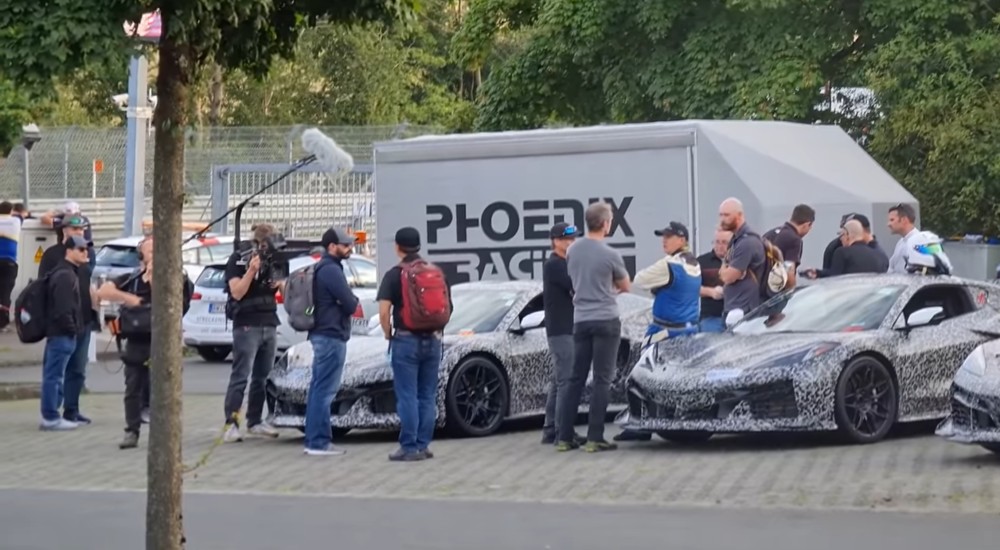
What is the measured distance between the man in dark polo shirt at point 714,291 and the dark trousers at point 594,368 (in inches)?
60.5

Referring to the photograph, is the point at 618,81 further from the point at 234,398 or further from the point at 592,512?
the point at 592,512

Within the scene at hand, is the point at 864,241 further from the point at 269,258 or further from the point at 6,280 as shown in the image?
the point at 6,280

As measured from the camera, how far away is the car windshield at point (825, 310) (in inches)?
508

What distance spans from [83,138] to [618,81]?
12093mm

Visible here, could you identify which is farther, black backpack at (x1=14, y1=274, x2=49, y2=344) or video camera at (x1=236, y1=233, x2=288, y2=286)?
black backpack at (x1=14, y1=274, x2=49, y2=344)

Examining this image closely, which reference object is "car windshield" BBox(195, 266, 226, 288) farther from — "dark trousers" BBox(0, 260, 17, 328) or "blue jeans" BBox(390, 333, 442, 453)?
"blue jeans" BBox(390, 333, 442, 453)

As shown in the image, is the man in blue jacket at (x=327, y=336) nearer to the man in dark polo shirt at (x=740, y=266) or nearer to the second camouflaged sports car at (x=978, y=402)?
the man in dark polo shirt at (x=740, y=266)

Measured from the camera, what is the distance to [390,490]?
11180 millimetres

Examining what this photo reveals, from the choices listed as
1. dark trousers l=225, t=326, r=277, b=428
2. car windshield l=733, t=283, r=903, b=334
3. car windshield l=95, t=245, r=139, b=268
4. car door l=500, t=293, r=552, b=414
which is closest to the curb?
dark trousers l=225, t=326, r=277, b=428

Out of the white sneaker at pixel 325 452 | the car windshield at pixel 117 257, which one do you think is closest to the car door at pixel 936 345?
the white sneaker at pixel 325 452

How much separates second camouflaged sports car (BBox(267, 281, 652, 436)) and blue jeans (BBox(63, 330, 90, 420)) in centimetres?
227

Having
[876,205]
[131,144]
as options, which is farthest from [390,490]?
[131,144]

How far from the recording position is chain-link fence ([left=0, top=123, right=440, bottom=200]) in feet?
104

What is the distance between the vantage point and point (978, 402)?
10953mm
